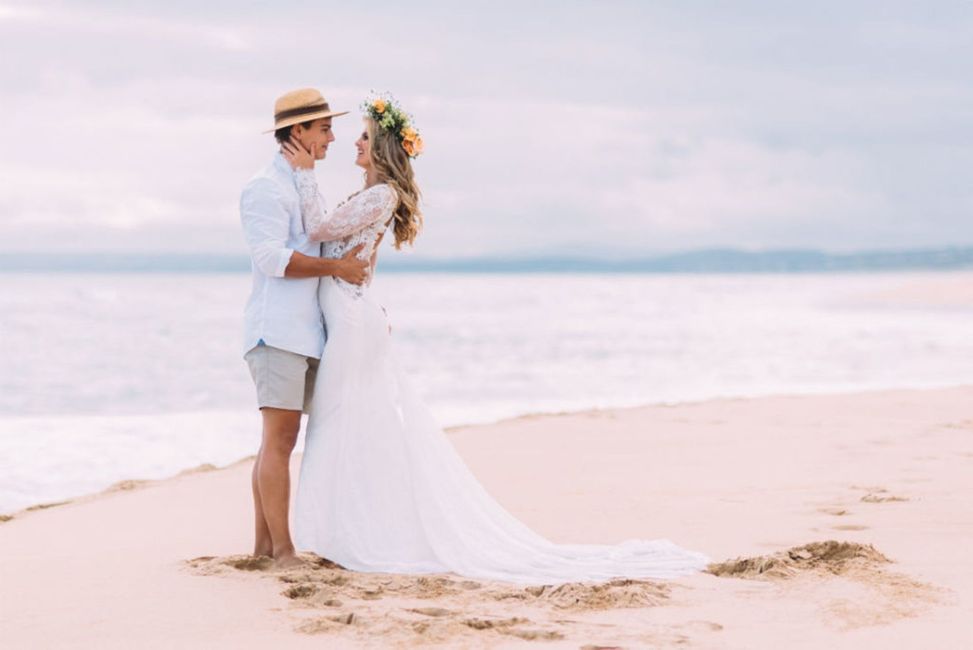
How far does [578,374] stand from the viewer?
16812mm

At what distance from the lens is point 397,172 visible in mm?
4961

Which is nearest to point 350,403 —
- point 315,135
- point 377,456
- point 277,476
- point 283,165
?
point 377,456

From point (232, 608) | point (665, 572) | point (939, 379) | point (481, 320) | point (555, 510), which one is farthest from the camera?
point (481, 320)

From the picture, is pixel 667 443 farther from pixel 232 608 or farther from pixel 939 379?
pixel 939 379

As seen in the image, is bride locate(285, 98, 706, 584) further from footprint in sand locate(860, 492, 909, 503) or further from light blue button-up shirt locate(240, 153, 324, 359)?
footprint in sand locate(860, 492, 909, 503)

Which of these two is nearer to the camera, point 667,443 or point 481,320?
point 667,443

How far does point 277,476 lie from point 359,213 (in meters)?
1.12

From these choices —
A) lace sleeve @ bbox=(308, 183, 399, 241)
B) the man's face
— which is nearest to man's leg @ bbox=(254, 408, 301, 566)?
lace sleeve @ bbox=(308, 183, 399, 241)

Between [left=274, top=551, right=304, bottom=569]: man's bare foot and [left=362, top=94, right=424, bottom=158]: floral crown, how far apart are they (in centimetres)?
172

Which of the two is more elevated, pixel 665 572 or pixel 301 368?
pixel 301 368

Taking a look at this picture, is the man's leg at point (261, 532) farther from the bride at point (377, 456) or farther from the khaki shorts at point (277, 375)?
the khaki shorts at point (277, 375)

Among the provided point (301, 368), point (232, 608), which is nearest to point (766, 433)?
point (301, 368)

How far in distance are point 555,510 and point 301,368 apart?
6.66ft

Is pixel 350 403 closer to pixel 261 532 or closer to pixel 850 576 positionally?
pixel 261 532
